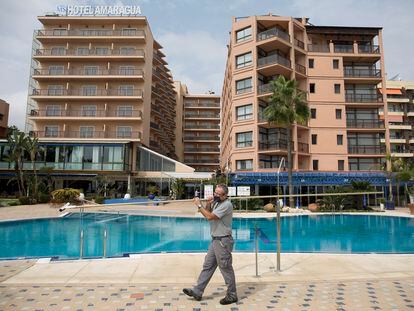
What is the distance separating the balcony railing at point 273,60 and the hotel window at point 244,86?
236 cm

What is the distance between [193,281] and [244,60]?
1346 inches

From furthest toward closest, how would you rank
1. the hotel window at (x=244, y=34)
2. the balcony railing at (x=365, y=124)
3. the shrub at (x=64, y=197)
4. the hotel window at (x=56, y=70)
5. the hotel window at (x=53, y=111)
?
the hotel window at (x=56, y=70) → the hotel window at (x=53, y=111) → the balcony railing at (x=365, y=124) → the hotel window at (x=244, y=34) → the shrub at (x=64, y=197)

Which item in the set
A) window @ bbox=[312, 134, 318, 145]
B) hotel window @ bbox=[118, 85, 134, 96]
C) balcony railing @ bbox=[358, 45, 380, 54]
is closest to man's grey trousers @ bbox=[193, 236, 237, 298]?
window @ bbox=[312, 134, 318, 145]

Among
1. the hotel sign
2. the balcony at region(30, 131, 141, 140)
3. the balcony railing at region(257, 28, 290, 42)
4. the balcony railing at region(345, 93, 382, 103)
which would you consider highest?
the hotel sign

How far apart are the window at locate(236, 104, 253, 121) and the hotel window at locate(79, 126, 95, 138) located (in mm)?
20245

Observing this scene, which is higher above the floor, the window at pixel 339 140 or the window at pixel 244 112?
the window at pixel 244 112

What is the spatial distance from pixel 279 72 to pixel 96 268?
3345cm

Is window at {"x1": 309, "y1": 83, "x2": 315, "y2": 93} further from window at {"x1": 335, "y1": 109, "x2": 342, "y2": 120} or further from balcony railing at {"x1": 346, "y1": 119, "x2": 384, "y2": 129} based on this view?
balcony railing at {"x1": 346, "y1": 119, "x2": 384, "y2": 129}

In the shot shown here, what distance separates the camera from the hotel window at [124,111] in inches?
1598

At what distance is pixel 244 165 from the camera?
115ft

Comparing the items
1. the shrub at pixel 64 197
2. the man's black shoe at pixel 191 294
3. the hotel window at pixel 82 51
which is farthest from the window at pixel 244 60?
the man's black shoe at pixel 191 294

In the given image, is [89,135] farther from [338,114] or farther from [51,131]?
[338,114]

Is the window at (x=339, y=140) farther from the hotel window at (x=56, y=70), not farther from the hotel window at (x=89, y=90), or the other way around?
the hotel window at (x=56, y=70)

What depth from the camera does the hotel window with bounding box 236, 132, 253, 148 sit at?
35.1 m
